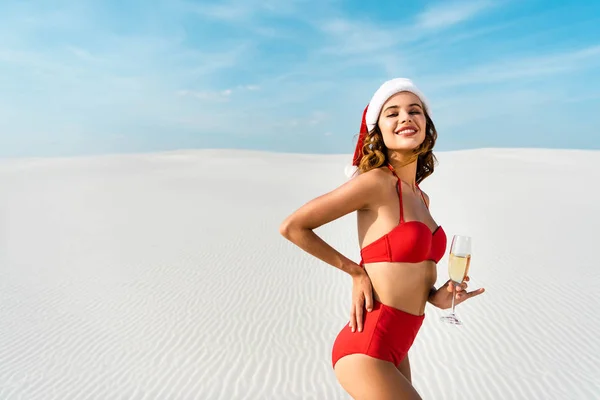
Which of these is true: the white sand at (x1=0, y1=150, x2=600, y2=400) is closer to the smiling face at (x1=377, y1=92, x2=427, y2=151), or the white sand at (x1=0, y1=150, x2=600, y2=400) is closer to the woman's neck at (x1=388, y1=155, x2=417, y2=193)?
the woman's neck at (x1=388, y1=155, x2=417, y2=193)

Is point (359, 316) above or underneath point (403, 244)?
underneath

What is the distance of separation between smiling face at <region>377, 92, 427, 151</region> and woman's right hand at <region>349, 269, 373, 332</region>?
60 cm

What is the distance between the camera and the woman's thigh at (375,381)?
6.66 feet

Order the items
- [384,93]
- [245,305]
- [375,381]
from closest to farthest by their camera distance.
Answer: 1. [375,381]
2. [384,93]
3. [245,305]

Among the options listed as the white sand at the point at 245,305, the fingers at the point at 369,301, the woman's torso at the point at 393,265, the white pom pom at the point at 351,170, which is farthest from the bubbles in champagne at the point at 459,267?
the white sand at the point at 245,305

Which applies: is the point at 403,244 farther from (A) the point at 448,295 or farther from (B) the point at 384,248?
(A) the point at 448,295

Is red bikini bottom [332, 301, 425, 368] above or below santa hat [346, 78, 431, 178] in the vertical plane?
below

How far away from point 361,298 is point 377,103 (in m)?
0.90

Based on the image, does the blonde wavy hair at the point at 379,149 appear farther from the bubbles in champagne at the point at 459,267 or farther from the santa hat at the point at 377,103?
the bubbles in champagne at the point at 459,267

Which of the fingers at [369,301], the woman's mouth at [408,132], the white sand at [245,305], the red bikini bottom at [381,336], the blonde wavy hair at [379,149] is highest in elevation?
the woman's mouth at [408,132]

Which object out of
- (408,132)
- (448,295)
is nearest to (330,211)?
(408,132)

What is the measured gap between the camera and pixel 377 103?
7.83 feet

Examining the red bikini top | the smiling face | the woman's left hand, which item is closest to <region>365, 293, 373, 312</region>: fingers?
the red bikini top

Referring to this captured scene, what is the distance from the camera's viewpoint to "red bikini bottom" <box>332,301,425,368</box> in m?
2.10
